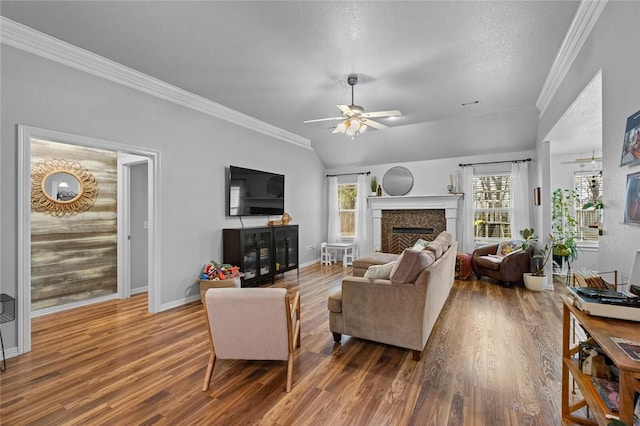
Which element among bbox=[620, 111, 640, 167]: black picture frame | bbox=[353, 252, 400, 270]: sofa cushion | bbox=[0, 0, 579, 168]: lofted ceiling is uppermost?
bbox=[0, 0, 579, 168]: lofted ceiling

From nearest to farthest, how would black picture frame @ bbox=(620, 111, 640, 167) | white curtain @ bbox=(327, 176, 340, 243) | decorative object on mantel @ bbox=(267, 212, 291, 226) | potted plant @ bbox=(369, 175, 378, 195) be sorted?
black picture frame @ bbox=(620, 111, 640, 167), decorative object on mantel @ bbox=(267, 212, 291, 226), potted plant @ bbox=(369, 175, 378, 195), white curtain @ bbox=(327, 176, 340, 243)

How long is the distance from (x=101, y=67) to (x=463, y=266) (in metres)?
5.95

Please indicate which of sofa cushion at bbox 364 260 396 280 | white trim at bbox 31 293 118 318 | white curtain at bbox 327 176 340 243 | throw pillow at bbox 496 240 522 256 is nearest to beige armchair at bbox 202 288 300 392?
sofa cushion at bbox 364 260 396 280

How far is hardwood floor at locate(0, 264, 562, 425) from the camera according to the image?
5.97 feet

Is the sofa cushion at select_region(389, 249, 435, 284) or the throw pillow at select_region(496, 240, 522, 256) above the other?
the sofa cushion at select_region(389, 249, 435, 284)

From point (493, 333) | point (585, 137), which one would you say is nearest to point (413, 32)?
point (493, 333)

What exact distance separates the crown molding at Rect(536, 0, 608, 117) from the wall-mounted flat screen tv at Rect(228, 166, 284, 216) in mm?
4195

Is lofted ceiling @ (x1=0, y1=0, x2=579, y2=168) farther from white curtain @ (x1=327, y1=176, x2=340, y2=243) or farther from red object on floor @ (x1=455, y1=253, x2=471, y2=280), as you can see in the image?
white curtain @ (x1=327, y1=176, x2=340, y2=243)

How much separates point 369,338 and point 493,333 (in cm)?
137

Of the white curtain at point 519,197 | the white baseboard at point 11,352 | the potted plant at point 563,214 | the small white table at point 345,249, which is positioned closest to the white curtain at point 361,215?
the small white table at point 345,249

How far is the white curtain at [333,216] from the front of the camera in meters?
7.27

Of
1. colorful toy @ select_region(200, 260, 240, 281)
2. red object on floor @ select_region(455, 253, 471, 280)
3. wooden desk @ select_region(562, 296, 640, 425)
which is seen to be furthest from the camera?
red object on floor @ select_region(455, 253, 471, 280)

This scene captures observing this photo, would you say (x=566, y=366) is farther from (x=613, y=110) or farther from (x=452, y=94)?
(x=452, y=94)

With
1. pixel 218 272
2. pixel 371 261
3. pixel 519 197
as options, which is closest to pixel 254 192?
pixel 218 272
